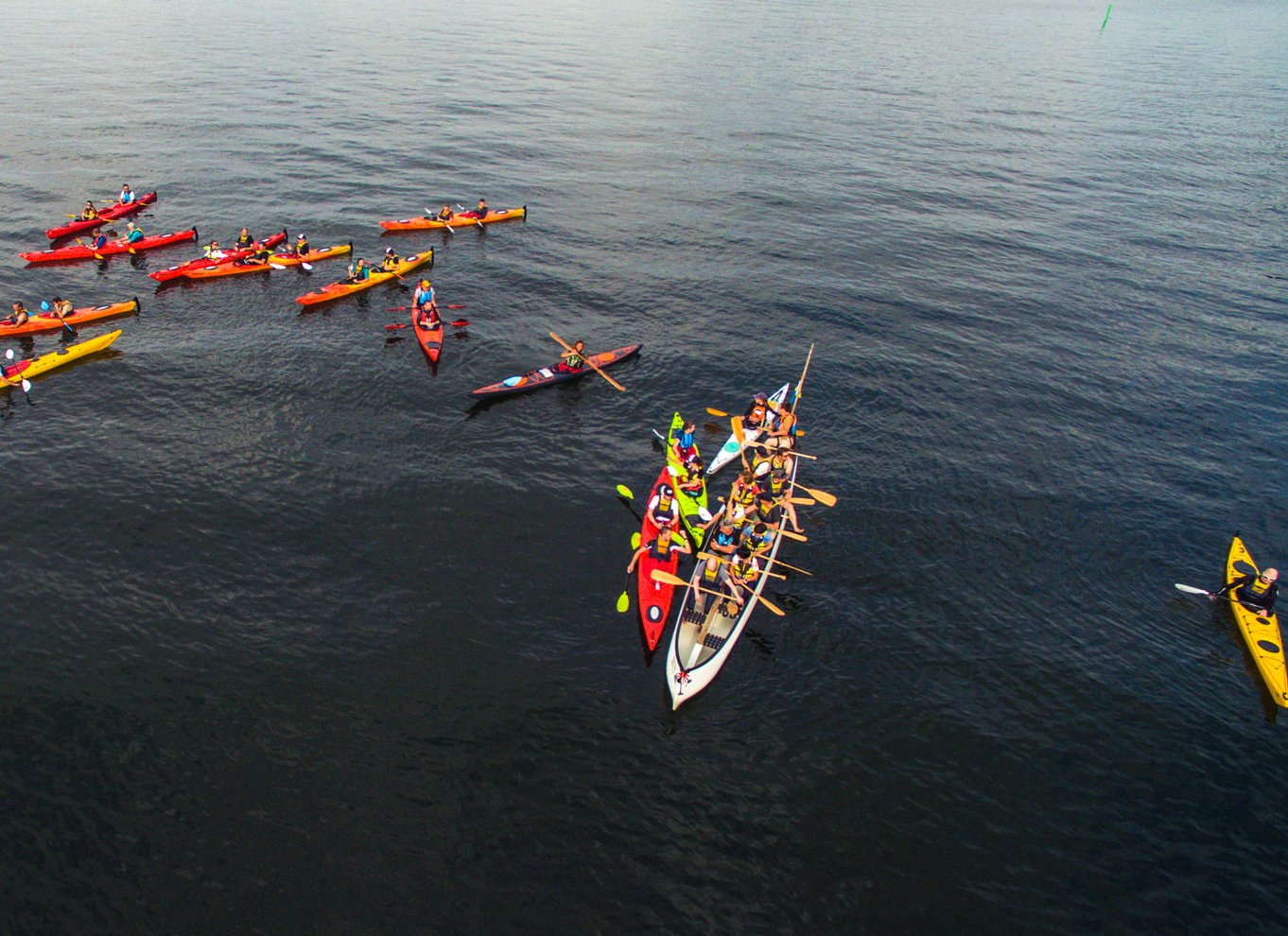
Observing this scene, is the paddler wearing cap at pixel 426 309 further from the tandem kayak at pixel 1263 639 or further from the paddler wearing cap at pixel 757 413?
the tandem kayak at pixel 1263 639

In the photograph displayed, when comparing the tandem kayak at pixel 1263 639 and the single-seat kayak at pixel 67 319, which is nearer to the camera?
the tandem kayak at pixel 1263 639

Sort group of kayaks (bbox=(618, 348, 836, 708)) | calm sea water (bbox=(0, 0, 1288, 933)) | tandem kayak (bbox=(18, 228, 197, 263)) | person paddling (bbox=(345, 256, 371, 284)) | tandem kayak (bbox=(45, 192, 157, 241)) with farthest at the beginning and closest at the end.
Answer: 1. tandem kayak (bbox=(45, 192, 157, 241))
2. tandem kayak (bbox=(18, 228, 197, 263))
3. person paddling (bbox=(345, 256, 371, 284))
4. group of kayaks (bbox=(618, 348, 836, 708))
5. calm sea water (bbox=(0, 0, 1288, 933))

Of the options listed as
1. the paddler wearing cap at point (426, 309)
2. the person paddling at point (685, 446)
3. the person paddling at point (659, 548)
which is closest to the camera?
the person paddling at point (659, 548)

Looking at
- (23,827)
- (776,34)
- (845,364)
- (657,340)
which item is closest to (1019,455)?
(845,364)

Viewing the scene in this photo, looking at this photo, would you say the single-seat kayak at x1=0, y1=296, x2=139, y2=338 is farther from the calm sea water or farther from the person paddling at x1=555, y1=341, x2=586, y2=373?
the person paddling at x1=555, y1=341, x2=586, y2=373

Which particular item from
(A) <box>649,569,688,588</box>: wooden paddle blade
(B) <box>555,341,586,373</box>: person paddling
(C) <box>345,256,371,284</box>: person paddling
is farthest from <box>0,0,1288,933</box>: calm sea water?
(C) <box>345,256,371,284</box>: person paddling

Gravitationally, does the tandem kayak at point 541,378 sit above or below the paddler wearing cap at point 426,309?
below

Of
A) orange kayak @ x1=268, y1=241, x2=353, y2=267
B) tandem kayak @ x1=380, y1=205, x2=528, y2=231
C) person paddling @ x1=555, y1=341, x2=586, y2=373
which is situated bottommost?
person paddling @ x1=555, y1=341, x2=586, y2=373

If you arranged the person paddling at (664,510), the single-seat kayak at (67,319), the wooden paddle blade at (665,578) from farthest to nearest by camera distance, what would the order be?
the single-seat kayak at (67,319), the person paddling at (664,510), the wooden paddle blade at (665,578)

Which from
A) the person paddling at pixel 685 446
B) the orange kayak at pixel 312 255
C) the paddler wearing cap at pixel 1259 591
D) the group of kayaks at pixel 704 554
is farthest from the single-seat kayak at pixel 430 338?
the paddler wearing cap at pixel 1259 591
